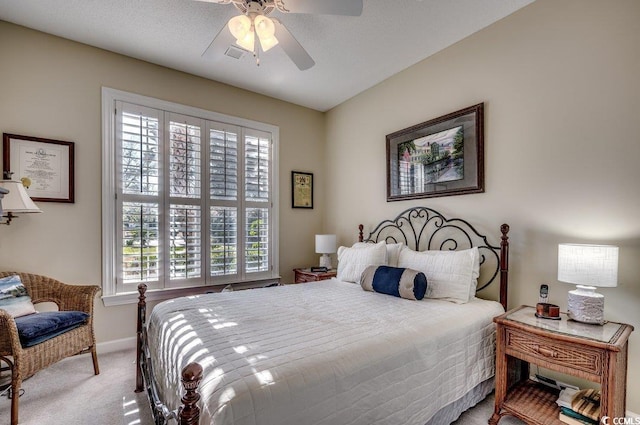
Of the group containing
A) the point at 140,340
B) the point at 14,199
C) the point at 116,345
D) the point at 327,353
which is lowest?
the point at 116,345

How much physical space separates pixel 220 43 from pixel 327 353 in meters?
2.12

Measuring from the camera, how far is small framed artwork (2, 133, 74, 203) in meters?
2.54

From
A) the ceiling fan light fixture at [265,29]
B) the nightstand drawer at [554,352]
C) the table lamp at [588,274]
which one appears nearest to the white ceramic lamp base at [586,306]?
the table lamp at [588,274]

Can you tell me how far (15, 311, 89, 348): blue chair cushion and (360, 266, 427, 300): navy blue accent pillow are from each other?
2.33 metres

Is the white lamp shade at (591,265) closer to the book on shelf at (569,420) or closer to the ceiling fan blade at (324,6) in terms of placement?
the book on shelf at (569,420)

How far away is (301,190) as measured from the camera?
428 cm

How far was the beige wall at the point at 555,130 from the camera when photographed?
1.86 metres

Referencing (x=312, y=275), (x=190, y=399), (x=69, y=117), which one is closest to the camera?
(x=190, y=399)

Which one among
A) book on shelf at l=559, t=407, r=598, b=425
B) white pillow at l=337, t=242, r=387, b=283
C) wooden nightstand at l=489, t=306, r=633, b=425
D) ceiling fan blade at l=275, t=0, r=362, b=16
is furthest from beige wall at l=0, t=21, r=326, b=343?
book on shelf at l=559, t=407, r=598, b=425

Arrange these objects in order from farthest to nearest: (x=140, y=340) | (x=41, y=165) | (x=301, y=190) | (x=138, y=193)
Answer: (x=301, y=190)
(x=138, y=193)
(x=41, y=165)
(x=140, y=340)

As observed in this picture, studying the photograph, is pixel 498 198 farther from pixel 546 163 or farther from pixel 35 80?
pixel 35 80

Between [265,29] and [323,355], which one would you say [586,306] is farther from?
[265,29]

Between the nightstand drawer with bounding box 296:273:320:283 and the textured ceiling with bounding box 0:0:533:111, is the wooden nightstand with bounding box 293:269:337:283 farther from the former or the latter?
the textured ceiling with bounding box 0:0:533:111

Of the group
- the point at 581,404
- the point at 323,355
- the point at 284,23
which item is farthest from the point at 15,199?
the point at 581,404
